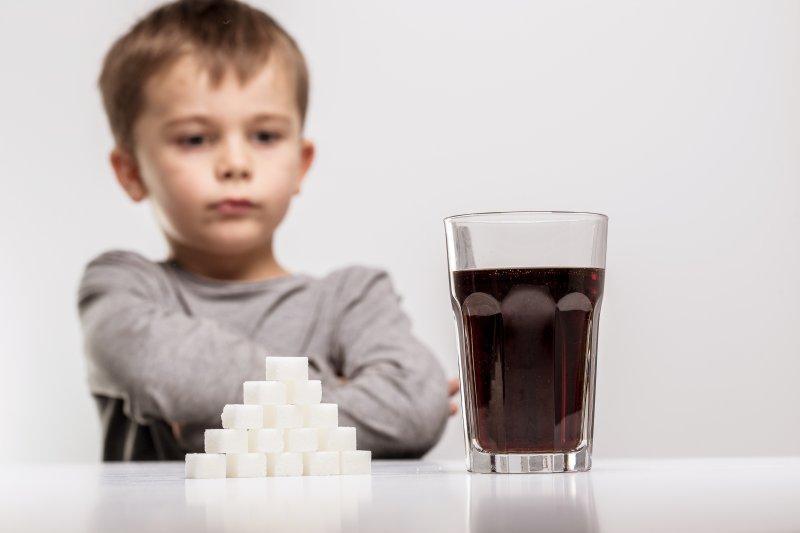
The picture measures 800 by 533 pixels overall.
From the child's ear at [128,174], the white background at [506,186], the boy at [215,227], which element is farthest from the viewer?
the white background at [506,186]

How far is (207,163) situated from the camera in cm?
186

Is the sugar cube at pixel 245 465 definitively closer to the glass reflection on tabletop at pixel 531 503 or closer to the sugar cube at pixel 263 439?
the sugar cube at pixel 263 439

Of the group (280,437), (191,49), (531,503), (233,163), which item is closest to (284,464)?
(280,437)

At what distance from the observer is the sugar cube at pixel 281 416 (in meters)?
0.72

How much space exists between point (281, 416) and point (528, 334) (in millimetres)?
185

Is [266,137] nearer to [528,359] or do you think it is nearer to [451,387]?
[451,387]

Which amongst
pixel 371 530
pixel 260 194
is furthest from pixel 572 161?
pixel 371 530

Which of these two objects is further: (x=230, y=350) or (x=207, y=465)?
(x=230, y=350)

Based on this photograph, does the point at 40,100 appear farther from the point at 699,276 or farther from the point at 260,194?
the point at 699,276

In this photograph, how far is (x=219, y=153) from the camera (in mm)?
1853

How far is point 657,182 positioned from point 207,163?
96 cm

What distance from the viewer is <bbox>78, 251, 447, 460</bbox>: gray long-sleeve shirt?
1.49m

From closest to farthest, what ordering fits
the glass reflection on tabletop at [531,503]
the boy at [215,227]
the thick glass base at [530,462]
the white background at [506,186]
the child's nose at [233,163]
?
the glass reflection on tabletop at [531,503] → the thick glass base at [530,462] → the boy at [215,227] → the child's nose at [233,163] → the white background at [506,186]

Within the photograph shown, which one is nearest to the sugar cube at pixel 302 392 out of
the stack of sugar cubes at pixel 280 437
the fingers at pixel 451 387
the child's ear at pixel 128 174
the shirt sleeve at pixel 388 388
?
the stack of sugar cubes at pixel 280 437
